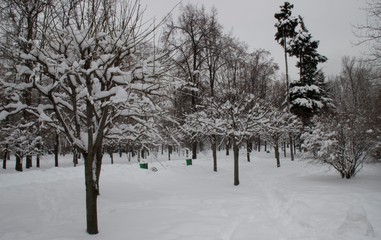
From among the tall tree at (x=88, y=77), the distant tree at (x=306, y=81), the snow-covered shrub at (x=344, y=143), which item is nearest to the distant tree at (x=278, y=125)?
the distant tree at (x=306, y=81)

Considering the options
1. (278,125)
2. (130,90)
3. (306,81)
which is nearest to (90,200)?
(130,90)

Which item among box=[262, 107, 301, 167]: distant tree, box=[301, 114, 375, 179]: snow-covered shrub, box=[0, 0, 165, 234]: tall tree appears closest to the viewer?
box=[0, 0, 165, 234]: tall tree

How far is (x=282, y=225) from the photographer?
6.18m

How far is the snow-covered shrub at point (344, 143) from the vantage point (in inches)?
465

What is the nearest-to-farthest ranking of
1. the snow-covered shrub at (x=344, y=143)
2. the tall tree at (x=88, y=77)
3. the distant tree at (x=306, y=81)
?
the tall tree at (x=88, y=77) → the snow-covered shrub at (x=344, y=143) → the distant tree at (x=306, y=81)

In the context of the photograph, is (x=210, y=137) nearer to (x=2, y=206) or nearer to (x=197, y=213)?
(x=197, y=213)

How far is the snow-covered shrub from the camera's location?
11.8 metres

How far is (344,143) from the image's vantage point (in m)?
12.1

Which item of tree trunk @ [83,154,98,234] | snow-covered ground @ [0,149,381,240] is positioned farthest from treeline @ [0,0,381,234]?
snow-covered ground @ [0,149,381,240]

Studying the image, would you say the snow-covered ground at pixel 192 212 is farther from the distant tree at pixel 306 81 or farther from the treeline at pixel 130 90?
the distant tree at pixel 306 81

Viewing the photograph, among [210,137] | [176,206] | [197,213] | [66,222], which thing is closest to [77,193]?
[66,222]

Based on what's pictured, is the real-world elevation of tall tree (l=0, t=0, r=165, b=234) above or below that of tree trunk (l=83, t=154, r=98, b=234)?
above

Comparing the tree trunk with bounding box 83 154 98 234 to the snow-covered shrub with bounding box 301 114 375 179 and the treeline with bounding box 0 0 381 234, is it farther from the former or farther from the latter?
the snow-covered shrub with bounding box 301 114 375 179

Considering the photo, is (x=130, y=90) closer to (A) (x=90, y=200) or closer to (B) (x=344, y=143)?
(A) (x=90, y=200)
